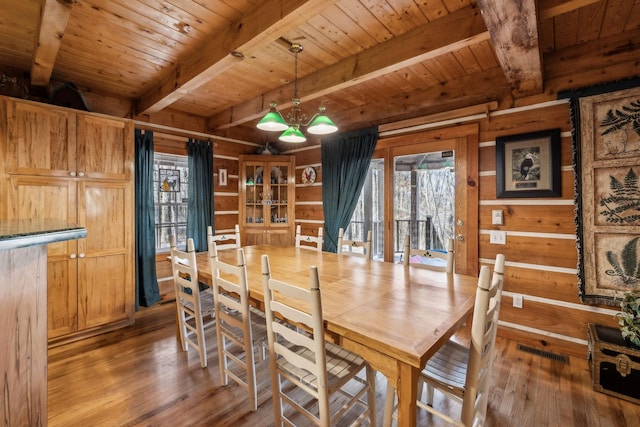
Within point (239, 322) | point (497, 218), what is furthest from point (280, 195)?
point (497, 218)

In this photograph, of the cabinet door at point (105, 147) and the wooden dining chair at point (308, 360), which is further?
the cabinet door at point (105, 147)

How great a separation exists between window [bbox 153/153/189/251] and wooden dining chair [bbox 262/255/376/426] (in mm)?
2912

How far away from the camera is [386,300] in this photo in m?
1.62

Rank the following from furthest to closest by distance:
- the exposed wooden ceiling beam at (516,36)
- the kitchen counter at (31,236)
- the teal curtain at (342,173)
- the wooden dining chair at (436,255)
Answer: the teal curtain at (342,173) < the wooden dining chair at (436,255) < the exposed wooden ceiling beam at (516,36) < the kitchen counter at (31,236)

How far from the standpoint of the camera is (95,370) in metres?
2.32

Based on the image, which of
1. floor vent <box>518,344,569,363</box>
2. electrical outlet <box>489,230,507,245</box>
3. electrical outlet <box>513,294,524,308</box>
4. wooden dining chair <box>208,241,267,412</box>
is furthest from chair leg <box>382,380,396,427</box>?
electrical outlet <box>489,230,507,245</box>

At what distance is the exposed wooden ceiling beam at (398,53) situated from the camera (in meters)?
1.89

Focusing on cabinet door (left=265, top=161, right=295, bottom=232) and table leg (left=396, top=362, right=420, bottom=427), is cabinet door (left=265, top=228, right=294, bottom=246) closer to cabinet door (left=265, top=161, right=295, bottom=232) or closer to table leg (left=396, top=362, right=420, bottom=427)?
cabinet door (left=265, top=161, right=295, bottom=232)

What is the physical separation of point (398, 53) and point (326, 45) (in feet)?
1.90

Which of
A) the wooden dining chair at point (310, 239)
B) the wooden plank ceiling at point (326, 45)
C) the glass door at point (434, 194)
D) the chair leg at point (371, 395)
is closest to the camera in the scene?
the chair leg at point (371, 395)

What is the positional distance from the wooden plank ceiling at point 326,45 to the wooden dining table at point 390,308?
158cm

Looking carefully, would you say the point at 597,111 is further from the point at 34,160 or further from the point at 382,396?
the point at 34,160

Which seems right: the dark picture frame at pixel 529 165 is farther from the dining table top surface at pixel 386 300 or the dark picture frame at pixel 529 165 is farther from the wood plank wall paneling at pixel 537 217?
the dining table top surface at pixel 386 300

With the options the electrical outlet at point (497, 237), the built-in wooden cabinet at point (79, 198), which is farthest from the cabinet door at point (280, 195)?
the electrical outlet at point (497, 237)
